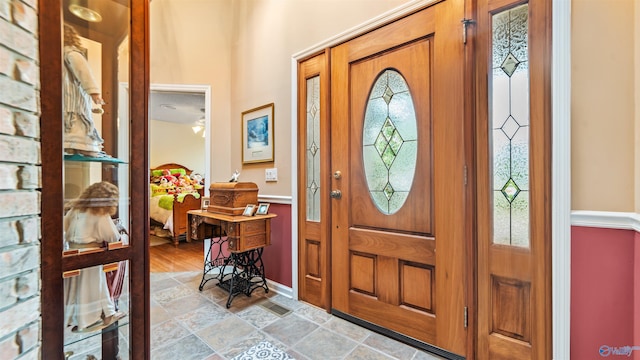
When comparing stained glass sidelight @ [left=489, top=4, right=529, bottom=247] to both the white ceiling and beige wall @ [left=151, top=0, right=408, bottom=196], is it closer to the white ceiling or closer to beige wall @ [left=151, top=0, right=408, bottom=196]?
beige wall @ [left=151, top=0, right=408, bottom=196]

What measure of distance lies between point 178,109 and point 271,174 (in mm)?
3884

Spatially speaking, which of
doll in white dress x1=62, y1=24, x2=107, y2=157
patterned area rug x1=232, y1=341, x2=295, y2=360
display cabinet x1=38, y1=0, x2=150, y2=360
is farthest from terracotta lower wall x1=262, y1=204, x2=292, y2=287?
doll in white dress x1=62, y1=24, x2=107, y2=157

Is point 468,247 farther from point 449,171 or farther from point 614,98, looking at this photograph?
point 614,98

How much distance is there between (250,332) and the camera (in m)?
1.83

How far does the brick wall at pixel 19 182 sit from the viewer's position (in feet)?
2.22

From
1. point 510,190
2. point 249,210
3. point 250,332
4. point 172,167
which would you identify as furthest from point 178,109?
point 510,190

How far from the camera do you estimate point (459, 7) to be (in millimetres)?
1500

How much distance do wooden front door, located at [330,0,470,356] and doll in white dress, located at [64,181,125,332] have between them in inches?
53.8

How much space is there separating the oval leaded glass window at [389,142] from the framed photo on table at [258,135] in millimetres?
1054

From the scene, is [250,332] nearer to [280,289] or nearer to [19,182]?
[280,289]

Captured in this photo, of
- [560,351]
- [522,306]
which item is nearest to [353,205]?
[522,306]

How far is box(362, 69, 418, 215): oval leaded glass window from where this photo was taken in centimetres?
173

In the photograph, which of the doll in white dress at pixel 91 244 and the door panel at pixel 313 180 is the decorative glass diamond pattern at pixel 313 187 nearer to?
the door panel at pixel 313 180

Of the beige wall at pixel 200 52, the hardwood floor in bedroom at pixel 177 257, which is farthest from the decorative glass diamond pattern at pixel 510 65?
the hardwood floor in bedroom at pixel 177 257
